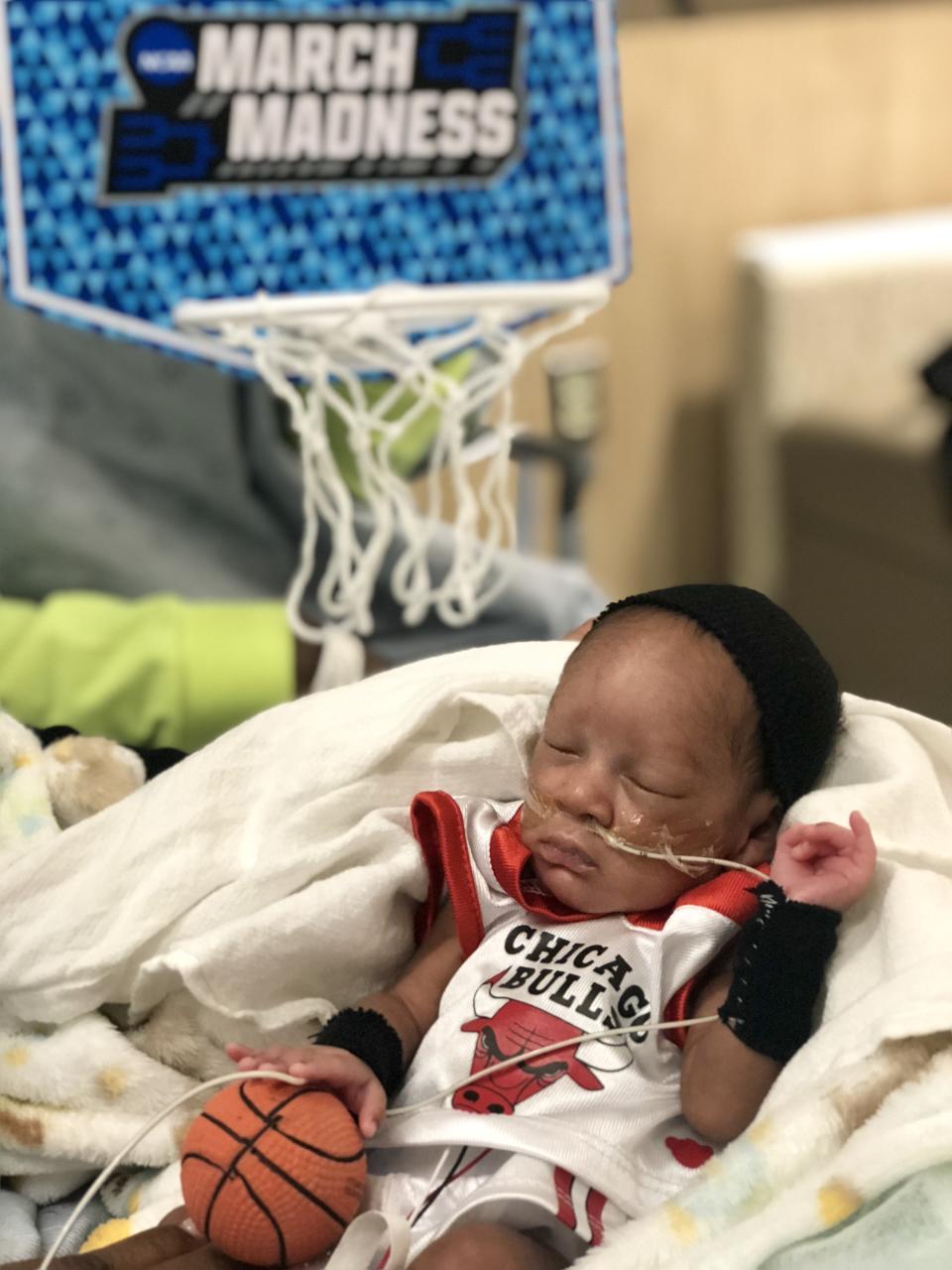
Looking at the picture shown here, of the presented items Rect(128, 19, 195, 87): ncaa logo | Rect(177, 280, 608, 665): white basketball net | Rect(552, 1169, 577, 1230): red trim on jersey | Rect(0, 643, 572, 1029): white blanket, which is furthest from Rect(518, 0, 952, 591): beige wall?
Rect(552, 1169, 577, 1230): red trim on jersey

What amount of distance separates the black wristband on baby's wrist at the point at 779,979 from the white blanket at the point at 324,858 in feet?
0.04

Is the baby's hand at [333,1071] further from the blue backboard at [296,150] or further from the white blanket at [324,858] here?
the blue backboard at [296,150]

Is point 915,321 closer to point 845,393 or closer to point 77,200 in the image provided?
point 845,393

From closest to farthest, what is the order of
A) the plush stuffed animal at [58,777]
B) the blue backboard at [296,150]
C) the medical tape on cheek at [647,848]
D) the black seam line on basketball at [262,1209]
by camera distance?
1. the black seam line on basketball at [262,1209]
2. the medical tape on cheek at [647,848]
3. the plush stuffed animal at [58,777]
4. the blue backboard at [296,150]

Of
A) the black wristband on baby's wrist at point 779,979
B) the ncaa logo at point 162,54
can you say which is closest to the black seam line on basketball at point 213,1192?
the black wristband on baby's wrist at point 779,979

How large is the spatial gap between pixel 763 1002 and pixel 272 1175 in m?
0.23

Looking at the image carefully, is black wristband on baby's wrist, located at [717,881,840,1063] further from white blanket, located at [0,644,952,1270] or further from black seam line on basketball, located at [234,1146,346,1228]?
black seam line on basketball, located at [234,1146,346,1228]

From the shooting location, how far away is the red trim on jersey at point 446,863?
736 millimetres

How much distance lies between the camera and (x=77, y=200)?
1044mm

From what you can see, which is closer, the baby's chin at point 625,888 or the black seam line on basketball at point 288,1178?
the black seam line on basketball at point 288,1178

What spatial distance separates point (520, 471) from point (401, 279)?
260 mm

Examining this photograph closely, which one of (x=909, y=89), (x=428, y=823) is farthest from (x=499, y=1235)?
(x=909, y=89)

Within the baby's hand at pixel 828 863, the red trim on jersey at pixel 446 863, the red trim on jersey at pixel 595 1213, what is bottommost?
the red trim on jersey at pixel 595 1213

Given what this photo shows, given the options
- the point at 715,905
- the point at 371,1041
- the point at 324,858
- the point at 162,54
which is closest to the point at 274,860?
the point at 324,858
